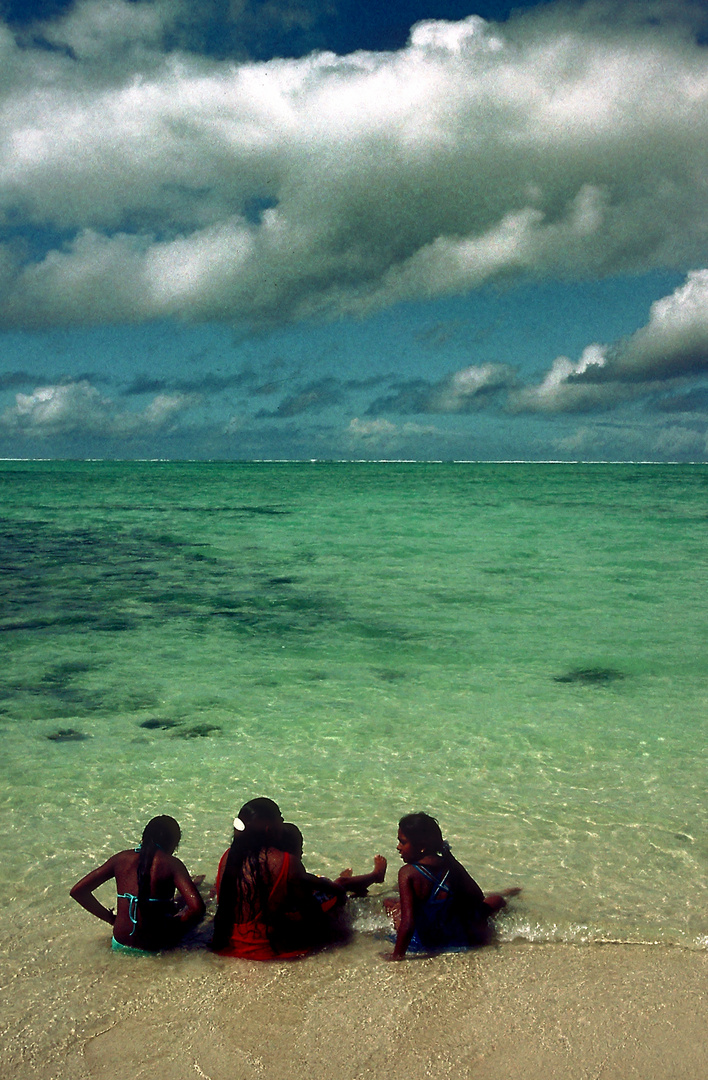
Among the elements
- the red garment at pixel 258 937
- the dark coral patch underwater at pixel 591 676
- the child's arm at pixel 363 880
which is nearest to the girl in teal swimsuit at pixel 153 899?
the red garment at pixel 258 937

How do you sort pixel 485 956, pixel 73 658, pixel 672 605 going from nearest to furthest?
pixel 485 956 → pixel 73 658 → pixel 672 605

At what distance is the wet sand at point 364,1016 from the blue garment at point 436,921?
11cm

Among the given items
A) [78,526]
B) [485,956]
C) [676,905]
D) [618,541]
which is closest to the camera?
[485,956]

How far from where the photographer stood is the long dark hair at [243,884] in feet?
14.6

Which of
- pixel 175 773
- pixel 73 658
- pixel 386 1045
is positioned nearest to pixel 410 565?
pixel 73 658

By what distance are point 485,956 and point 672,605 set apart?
1241 centimetres

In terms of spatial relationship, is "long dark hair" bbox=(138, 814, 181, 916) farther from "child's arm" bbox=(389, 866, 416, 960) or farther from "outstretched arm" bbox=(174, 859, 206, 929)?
"child's arm" bbox=(389, 866, 416, 960)

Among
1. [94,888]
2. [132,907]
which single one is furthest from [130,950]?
[94,888]

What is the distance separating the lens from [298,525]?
109ft

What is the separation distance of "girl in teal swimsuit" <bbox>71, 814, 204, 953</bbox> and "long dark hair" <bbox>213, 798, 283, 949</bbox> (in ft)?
0.66

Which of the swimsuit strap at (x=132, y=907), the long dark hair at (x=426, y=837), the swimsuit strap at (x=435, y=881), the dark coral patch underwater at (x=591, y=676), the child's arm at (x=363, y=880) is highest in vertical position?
the long dark hair at (x=426, y=837)

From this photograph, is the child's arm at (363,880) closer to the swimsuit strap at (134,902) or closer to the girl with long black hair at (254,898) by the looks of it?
the girl with long black hair at (254,898)

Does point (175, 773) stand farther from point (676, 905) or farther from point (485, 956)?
point (676, 905)

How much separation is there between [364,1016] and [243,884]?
3.08 feet
